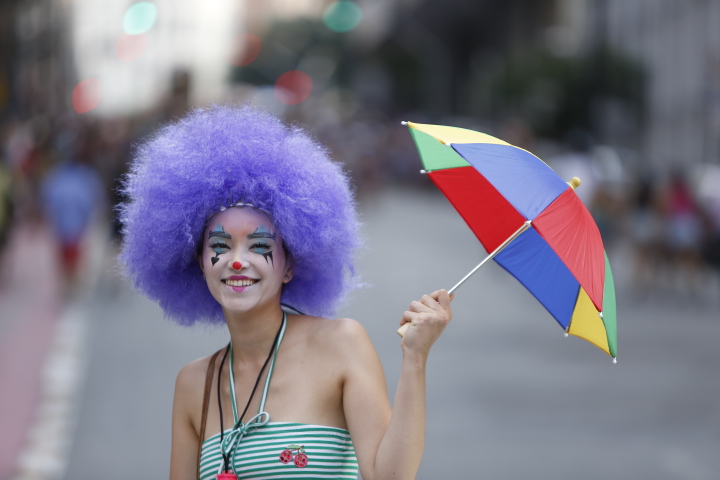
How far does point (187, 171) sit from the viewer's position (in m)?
2.89

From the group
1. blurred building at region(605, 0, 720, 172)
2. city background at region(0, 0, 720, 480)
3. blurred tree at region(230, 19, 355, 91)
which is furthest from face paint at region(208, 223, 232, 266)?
blurred tree at region(230, 19, 355, 91)

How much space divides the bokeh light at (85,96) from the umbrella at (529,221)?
44.6 m

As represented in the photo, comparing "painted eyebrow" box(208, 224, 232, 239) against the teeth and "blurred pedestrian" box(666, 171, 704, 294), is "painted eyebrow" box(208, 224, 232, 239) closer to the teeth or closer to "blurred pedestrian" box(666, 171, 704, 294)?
the teeth

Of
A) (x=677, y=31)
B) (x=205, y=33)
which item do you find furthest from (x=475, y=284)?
(x=205, y=33)

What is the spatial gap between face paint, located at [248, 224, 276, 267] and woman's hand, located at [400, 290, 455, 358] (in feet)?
1.41

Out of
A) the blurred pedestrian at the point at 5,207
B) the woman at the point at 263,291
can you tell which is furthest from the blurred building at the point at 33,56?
the woman at the point at 263,291

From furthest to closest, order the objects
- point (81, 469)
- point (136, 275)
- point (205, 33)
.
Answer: point (205, 33) < point (81, 469) < point (136, 275)

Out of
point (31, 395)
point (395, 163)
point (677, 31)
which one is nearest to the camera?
point (31, 395)

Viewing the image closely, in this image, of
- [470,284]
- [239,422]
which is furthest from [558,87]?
[239,422]

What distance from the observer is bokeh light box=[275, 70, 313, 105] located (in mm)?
67438

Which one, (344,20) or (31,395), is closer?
(31,395)

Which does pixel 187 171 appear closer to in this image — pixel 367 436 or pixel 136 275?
pixel 136 275

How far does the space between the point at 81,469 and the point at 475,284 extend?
997cm

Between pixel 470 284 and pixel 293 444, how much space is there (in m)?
13.5
